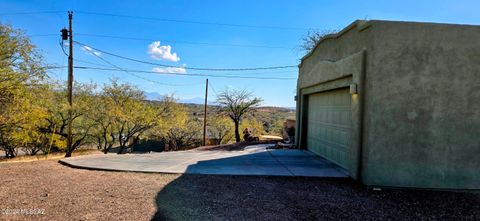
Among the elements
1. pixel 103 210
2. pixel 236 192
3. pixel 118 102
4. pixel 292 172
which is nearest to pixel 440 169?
pixel 292 172

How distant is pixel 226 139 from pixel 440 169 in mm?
26765

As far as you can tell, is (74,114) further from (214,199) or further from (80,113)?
(214,199)

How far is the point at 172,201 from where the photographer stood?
477 centimetres

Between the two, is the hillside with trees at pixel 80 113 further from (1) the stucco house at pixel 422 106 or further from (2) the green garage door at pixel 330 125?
(1) the stucco house at pixel 422 106

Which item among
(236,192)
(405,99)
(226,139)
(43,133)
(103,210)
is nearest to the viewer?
(103,210)

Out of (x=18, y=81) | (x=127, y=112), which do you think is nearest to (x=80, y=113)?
(x=127, y=112)

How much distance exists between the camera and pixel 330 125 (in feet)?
27.6

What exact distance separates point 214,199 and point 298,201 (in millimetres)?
1464

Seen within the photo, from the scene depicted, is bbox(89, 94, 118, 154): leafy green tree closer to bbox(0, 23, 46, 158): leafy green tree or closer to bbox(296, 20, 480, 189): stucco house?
bbox(0, 23, 46, 158): leafy green tree

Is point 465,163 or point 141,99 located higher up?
point 141,99

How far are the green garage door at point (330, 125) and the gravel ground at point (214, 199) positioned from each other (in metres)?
1.49

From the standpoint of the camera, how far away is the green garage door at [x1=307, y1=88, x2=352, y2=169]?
286 inches

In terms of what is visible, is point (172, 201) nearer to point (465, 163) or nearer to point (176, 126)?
point (465, 163)

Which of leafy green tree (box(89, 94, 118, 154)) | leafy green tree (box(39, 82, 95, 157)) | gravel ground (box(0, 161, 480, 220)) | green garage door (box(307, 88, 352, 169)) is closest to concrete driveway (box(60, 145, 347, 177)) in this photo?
green garage door (box(307, 88, 352, 169))
